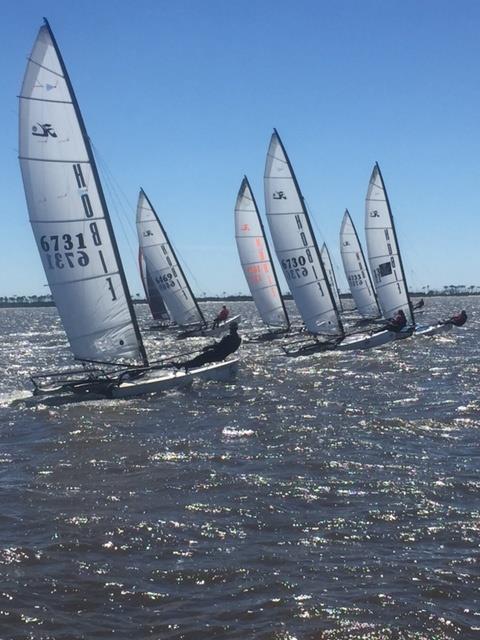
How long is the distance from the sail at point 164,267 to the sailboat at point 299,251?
1183 centimetres

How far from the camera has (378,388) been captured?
69.7 ft

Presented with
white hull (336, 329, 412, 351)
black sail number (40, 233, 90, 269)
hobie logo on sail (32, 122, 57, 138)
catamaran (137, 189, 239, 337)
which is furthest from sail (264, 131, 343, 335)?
hobie logo on sail (32, 122, 57, 138)

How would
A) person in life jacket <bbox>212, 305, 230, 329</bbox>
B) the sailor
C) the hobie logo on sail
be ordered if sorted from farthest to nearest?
person in life jacket <bbox>212, 305, 230, 329</bbox>
the sailor
the hobie logo on sail

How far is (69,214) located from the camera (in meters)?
19.9

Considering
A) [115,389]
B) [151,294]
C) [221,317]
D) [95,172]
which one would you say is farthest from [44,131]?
[151,294]

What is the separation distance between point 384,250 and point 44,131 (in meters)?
23.3

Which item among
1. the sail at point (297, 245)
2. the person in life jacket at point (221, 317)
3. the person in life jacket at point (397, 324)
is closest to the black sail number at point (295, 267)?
the sail at point (297, 245)

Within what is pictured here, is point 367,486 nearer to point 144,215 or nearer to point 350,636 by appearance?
point 350,636

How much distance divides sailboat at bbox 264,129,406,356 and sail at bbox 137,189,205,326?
38.8ft

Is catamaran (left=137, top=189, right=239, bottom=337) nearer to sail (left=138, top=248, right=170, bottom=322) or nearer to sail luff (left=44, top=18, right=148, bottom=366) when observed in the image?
sail (left=138, top=248, right=170, bottom=322)

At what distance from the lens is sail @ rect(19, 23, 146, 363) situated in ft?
63.8

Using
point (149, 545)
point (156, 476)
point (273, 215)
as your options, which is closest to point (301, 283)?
point (273, 215)

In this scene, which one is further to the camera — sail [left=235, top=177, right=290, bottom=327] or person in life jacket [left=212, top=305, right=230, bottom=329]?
person in life jacket [left=212, top=305, right=230, bottom=329]

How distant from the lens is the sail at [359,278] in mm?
51688
